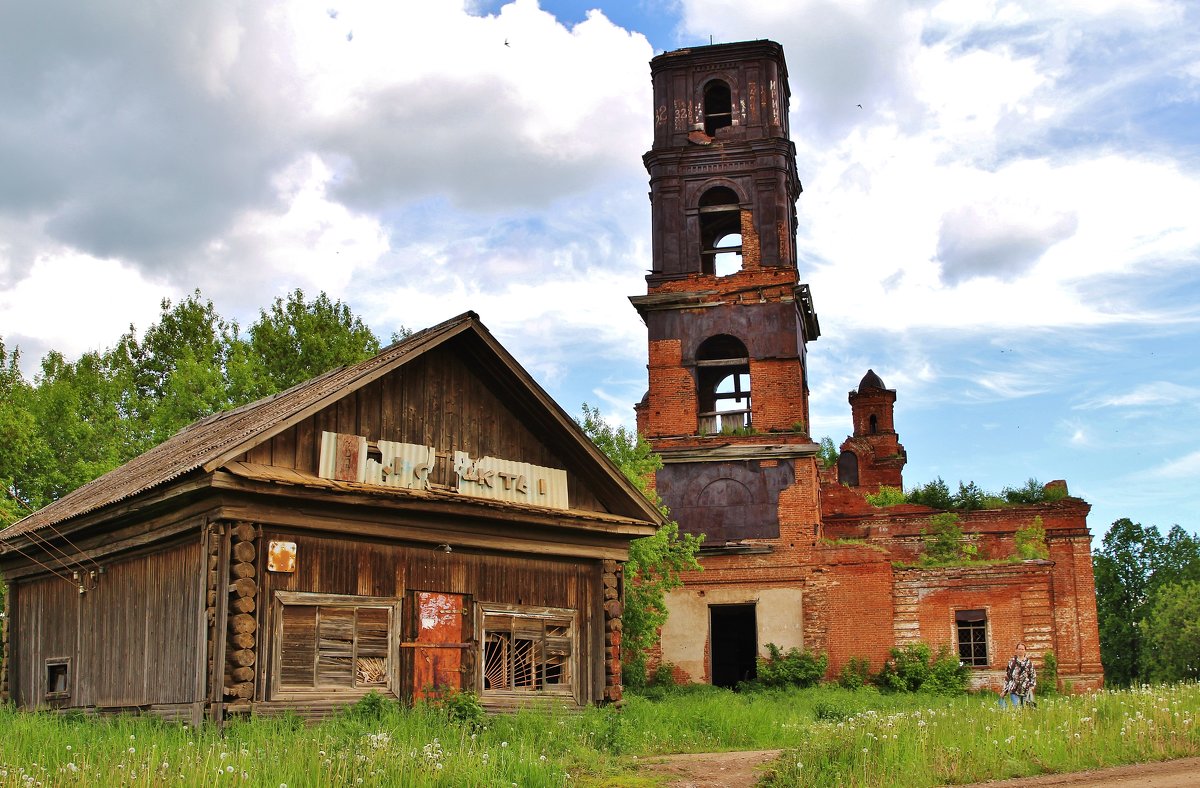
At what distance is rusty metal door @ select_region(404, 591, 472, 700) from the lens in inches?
680

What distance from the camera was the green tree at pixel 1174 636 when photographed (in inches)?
2188

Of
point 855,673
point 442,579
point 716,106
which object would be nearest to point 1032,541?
point 855,673

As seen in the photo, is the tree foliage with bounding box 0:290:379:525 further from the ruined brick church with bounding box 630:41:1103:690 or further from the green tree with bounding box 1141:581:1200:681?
the green tree with bounding box 1141:581:1200:681

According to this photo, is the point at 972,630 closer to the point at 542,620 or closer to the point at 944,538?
the point at 944,538

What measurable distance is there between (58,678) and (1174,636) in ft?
167

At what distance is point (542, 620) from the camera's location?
18.9 meters

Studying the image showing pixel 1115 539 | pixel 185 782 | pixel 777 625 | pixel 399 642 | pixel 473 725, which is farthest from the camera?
pixel 1115 539

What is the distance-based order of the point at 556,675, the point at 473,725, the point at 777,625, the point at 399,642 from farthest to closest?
the point at 777,625 < the point at 556,675 < the point at 399,642 < the point at 473,725

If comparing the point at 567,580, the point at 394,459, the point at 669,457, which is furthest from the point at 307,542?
the point at 669,457

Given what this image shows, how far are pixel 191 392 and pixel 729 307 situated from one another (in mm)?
15069

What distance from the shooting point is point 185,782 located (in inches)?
401

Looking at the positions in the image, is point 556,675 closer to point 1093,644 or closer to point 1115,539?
point 1093,644

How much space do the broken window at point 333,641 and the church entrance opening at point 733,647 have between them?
2015 cm

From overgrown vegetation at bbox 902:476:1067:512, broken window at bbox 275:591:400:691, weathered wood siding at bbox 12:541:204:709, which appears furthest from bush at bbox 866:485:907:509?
weathered wood siding at bbox 12:541:204:709
